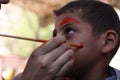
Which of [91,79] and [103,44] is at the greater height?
[103,44]

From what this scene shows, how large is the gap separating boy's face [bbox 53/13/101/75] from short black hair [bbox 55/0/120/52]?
0.03 metres

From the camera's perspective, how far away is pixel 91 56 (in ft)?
4.49

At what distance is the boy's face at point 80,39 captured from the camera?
1336 millimetres

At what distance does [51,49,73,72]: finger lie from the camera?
95 cm

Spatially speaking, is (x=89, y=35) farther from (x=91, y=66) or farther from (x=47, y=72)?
(x=47, y=72)

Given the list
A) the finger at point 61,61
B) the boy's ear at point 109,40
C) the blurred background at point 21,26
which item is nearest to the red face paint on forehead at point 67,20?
the boy's ear at point 109,40

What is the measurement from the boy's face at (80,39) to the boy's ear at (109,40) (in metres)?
0.02

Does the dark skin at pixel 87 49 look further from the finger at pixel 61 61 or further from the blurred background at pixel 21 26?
the blurred background at pixel 21 26

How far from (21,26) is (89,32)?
95 cm

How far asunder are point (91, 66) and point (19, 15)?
1.01 metres

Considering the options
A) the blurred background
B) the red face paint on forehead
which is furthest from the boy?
the blurred background

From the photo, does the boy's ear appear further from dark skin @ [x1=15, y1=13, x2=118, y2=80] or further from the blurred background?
the blurred background

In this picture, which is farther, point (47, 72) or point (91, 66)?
point (91, 66)

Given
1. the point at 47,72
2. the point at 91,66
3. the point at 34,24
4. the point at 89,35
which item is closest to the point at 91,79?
the point at 91,66
